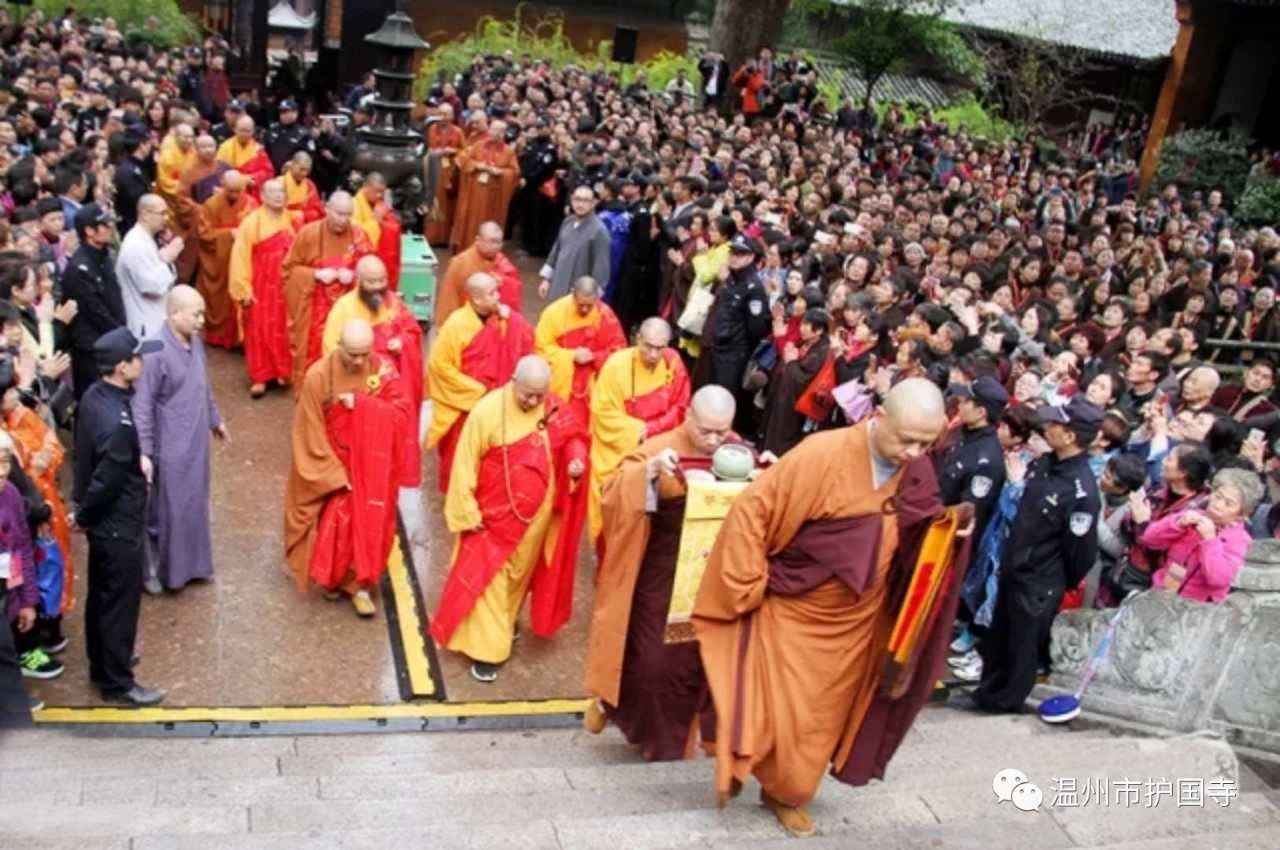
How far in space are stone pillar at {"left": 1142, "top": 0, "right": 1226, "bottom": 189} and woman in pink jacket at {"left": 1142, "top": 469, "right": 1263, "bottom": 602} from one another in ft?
59.2

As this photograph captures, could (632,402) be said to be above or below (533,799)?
above

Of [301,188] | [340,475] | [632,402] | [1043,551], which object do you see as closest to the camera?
[1043,551]

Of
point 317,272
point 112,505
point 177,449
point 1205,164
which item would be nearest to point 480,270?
point 317,272

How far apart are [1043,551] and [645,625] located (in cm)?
206

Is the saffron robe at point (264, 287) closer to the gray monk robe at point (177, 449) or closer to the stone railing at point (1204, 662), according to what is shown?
the gray monk robe at point (177, 449)

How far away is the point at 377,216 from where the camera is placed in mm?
10164

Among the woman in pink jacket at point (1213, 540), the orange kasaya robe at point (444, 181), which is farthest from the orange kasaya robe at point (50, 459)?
the orange kasaya robe at point (444, 181)

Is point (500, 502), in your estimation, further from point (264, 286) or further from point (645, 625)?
point (264, 286)

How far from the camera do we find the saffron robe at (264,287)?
9.63m

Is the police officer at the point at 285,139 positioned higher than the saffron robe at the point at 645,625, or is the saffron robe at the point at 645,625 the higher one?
the police officer at the point at 285,139

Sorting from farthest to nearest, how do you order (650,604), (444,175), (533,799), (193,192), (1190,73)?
1. (1190,73)
2. (444,175)
3. (193,192)
4. (650,604)
5. (533,799)

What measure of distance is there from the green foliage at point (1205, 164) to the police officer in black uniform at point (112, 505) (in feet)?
62.3

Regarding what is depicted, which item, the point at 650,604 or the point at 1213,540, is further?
the point at 1213,540

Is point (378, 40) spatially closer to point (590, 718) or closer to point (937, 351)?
point (937, 351)
